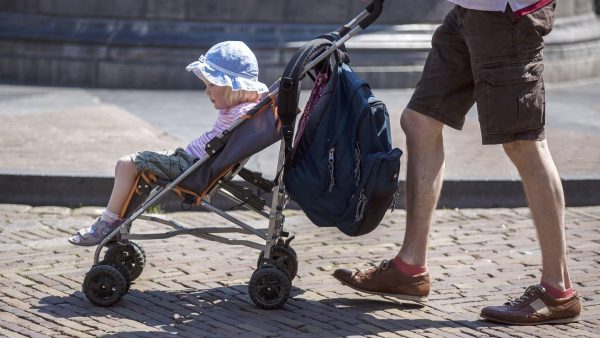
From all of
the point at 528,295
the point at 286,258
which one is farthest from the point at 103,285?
the point at 528,295

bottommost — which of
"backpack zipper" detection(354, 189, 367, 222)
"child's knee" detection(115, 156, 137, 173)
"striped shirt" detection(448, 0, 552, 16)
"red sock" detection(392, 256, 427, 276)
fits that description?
"red sock" detection(392, 256, 427, 276)

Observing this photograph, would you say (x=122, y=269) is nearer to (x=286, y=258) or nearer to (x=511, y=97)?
(x=286, y=258)

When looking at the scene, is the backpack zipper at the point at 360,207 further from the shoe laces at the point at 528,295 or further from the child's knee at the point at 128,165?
the child's knee at the point at 128,165

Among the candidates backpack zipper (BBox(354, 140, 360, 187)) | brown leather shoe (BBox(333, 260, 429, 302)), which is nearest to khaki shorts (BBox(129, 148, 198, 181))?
backpack zipper (BBox(354, 140, 360, 187))

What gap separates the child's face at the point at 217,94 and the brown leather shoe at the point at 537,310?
1369 mm

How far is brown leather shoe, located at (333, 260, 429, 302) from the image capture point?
17.2 feet

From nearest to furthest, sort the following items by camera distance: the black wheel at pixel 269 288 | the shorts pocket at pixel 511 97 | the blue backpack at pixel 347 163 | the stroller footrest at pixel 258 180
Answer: the shorts pocket at pixel 511 97
the blue backpack at pixel 347 163
the black wheel at pixel 269 288
the stroller footrest at pixel 258 180

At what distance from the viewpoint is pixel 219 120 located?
17.4 ft

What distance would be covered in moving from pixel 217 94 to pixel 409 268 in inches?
42.4

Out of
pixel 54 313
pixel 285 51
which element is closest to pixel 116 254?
pixel 54 313

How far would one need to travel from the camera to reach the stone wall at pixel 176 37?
10.7m

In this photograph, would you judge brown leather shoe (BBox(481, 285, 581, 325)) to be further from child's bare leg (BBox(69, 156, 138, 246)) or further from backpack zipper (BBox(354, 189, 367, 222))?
child's bare leg (BBox(69, 156, 138, 246))

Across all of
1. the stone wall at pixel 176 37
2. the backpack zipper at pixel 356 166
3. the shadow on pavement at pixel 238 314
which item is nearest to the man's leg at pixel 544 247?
the shadow on pavement at pixel 238 314

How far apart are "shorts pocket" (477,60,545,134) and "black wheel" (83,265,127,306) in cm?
160
